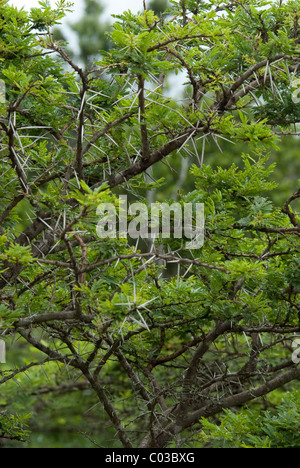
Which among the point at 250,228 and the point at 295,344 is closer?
the point at 250,228

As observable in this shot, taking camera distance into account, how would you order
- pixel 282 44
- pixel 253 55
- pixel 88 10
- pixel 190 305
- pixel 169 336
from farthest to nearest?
pixel 88 10
pixel 169 336
pixel 190 305
pixel 253 55
pixel 282 44

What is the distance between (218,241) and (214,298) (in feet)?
0.91

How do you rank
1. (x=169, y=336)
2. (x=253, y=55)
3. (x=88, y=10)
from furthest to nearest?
(x=88, y=10), (x=169, y=336), (x=253, y=55)

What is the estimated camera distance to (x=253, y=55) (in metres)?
2.71

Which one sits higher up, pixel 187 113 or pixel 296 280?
pixel 187 113

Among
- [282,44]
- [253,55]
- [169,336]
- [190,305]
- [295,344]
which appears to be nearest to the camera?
[282,44]

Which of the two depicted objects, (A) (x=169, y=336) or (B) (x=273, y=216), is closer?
(B) (x=273, y=216)

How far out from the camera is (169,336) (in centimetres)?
383
